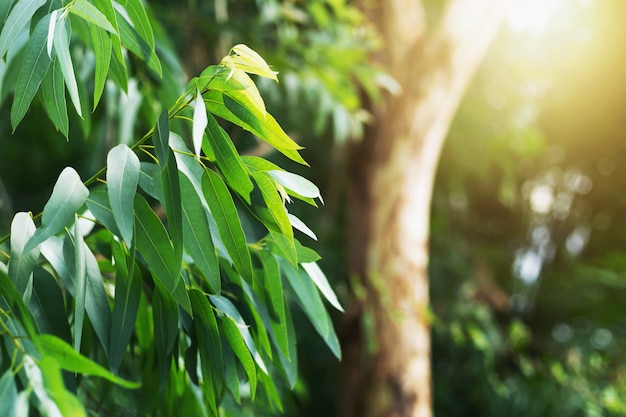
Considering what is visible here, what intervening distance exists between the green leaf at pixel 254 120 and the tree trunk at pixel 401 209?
62.5 inches

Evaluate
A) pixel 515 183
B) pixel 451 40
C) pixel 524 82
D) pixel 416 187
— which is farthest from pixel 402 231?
pixel 515 183

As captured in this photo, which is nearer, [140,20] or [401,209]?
[140,20]

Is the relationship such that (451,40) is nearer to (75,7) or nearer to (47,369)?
(75,7)

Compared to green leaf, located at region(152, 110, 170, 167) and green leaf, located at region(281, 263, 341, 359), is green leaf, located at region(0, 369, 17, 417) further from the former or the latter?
green leaf, located at region(281, 263, 341, 359)

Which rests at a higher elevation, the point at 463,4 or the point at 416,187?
the point at 463,4

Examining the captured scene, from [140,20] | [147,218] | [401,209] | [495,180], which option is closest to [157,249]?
[147,218]

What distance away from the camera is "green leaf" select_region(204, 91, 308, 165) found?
62 cm

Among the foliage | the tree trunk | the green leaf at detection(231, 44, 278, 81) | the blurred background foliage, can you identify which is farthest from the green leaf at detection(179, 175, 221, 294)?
the tree trunk

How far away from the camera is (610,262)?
11.7ft

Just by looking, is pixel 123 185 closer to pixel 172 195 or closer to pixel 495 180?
pixel 172 195

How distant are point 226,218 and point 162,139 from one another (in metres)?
0.10

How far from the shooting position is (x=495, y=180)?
4.57m

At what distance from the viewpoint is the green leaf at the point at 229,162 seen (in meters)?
0.63

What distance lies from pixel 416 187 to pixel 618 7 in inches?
96.9
